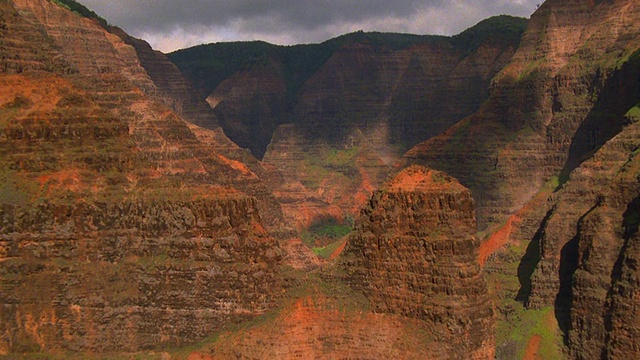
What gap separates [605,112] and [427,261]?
50.8m

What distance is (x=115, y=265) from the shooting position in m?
73.2

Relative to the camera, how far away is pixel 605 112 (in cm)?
11725

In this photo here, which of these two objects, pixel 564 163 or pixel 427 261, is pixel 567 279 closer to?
pixel 427 261

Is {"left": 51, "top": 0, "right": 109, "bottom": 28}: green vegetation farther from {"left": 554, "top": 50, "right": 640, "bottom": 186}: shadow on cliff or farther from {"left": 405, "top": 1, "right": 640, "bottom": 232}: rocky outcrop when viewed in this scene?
{"left": 554, "top": 50, "right": 640, "bottom": 186}: shadow on cliff

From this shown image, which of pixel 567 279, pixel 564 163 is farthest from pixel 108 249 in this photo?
pixel 564 163

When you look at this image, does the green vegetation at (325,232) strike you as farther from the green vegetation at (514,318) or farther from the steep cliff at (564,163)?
the green vegetation at (514,318)

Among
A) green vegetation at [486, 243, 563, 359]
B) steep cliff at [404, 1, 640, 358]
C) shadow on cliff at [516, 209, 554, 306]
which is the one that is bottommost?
green vegetation at [486, 243, 563, 359]

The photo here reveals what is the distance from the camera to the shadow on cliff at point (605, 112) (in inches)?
4382

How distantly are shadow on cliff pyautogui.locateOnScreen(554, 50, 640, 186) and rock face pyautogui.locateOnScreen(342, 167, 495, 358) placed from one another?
37.4 m

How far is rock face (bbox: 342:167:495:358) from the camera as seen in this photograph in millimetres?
68688

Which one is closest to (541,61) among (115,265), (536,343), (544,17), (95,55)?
(544,17)

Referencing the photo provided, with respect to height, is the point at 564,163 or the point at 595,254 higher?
the point at 564,163

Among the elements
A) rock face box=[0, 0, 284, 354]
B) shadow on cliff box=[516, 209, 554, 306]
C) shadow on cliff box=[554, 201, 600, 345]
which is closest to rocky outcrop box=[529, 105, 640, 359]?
shadow on cliff box=[554, 201, 600, 345]

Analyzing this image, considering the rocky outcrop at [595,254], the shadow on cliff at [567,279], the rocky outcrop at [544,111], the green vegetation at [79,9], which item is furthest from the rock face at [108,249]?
the green vegetation at [79,9]
